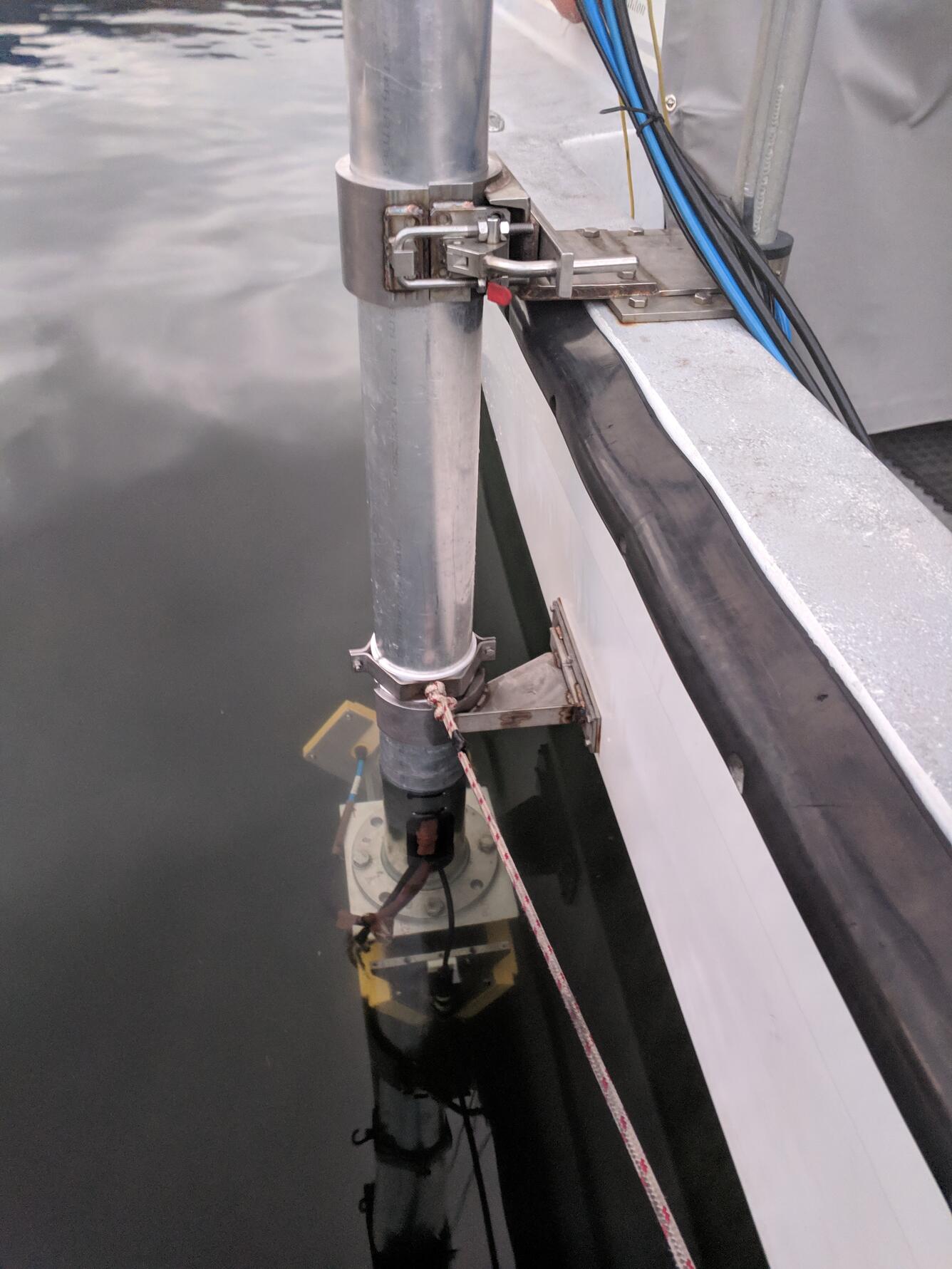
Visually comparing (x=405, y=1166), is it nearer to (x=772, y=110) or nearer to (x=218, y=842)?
(x=218, y=842)

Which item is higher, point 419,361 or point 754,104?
point 754,104

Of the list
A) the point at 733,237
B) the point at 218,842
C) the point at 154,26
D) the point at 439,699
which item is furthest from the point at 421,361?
the point at 154,26

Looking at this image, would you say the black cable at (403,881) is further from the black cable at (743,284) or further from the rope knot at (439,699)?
the black cable at (743,284)

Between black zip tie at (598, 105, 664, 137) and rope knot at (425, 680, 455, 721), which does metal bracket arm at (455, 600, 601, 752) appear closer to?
rope knot at (425, 680, 455, 721)

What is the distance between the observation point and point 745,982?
2.75ft

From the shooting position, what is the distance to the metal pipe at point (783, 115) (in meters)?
1.12

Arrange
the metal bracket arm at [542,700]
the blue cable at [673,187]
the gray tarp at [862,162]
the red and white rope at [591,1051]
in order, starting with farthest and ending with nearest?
the gray tarp at [862,162]
the metal bracket arm at [542,700]
the blue cable at [673,187]
the red and white rope at [591,1051]

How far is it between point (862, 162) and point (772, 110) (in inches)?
20.1

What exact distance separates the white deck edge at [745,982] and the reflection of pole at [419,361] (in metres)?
0.23

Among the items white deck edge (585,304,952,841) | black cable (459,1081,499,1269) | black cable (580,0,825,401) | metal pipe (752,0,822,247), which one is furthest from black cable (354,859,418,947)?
metal pipe (752,0,822,247)

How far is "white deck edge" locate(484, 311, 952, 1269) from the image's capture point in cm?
61

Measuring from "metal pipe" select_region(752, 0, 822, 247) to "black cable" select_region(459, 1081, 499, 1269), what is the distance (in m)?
1.55

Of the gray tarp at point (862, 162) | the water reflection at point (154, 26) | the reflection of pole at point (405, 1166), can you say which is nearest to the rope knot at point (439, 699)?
the reflection of pole at point (405, 1166)

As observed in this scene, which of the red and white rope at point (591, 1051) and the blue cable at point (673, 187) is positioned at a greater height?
the blue cable at point (673, 187)
